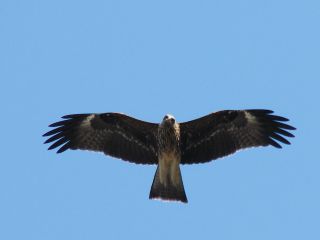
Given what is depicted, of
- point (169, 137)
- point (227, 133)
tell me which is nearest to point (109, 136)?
point (169, 137)

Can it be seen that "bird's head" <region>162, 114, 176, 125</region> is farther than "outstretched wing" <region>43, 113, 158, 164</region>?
No

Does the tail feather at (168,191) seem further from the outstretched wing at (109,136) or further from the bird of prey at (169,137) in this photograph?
the outstretched wing at (109,136)

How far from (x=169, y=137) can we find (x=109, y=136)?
55.1 inches

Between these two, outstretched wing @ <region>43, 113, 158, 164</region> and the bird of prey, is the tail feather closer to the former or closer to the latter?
the bird of prey

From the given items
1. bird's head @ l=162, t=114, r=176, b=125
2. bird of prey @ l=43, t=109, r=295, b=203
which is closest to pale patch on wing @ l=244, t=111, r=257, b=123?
bird of prey @ l=43, t=109, r=295, b=203

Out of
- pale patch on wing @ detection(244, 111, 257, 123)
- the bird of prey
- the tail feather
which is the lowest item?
the tail feather

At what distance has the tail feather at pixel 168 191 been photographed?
14352 mm

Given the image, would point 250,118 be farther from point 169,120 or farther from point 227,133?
point 169,120

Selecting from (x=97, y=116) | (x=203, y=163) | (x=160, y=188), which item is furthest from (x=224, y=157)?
(x=97, y=116)

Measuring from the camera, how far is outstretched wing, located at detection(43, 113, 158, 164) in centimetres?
1484

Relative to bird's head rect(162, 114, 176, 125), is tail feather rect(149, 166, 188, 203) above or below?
below

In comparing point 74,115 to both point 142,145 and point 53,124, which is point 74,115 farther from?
point 142,145

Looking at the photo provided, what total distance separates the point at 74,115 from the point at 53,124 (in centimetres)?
47

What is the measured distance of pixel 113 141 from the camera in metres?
15.0
